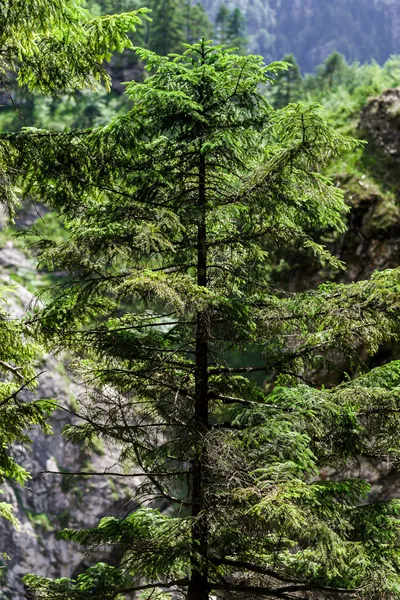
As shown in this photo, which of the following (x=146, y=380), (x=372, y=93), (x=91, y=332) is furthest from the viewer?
(x=372, y=93)

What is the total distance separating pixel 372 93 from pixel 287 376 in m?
13.1

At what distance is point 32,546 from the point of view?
51.2 ft

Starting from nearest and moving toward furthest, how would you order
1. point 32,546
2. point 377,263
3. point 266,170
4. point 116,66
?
point 266,170
point 377,263
point 32,546
point 116,66

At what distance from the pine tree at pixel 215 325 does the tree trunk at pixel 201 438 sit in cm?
2

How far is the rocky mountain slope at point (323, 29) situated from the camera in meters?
107

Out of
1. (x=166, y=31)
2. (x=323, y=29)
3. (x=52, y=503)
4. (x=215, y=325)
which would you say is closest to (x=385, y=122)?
(x=215, y=325)

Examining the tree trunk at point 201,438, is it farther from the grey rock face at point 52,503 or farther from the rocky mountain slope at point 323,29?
the rocky mountain slope at point 323,29

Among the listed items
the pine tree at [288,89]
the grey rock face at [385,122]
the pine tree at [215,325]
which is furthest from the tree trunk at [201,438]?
the pine tree at [288,89]

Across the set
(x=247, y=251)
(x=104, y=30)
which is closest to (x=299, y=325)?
(x=247, y=251)

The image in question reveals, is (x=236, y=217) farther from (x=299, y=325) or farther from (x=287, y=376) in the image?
(x=287, y=376)

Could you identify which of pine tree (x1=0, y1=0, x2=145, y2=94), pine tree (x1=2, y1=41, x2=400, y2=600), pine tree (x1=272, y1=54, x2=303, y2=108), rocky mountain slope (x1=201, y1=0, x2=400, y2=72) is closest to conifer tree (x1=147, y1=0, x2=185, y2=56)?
pine tree (x1=272, y1=54, x2=303, y2=108)

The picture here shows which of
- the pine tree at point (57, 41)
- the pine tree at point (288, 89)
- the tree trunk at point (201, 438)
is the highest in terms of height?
the pine tree at point (288, 89)

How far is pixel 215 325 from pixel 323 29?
11845 cm

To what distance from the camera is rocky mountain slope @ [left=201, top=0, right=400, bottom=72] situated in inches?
4230
